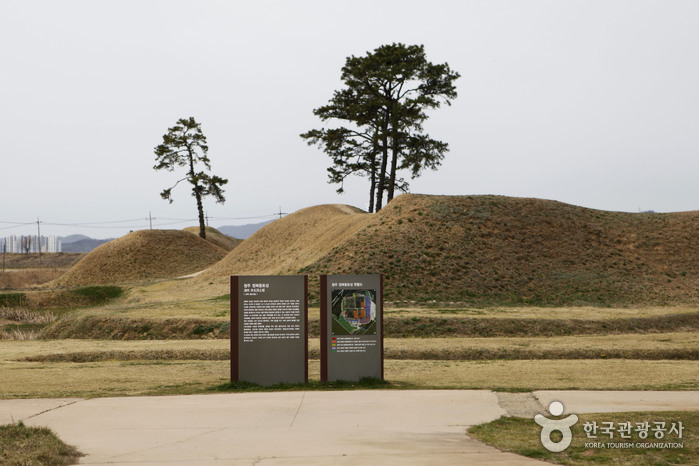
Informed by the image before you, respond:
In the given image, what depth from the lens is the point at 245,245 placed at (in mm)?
61562

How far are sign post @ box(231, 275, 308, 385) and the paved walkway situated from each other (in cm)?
116

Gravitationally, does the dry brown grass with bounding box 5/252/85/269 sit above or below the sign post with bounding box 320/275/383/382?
above

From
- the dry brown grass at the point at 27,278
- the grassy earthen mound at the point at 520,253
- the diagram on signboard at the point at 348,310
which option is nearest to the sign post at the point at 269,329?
the diagram on signboard at the point at 348,310

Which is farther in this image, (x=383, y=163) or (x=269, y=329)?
(x=383, y=163)

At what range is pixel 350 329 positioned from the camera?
46.8 feet

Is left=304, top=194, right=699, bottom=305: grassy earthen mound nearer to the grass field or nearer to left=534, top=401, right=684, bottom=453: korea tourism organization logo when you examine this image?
the grass field

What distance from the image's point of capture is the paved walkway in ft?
27.5

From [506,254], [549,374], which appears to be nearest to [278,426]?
[549,374]

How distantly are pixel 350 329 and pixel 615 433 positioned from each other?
6.22 meters

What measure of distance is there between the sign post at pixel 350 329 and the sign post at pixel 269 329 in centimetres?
47

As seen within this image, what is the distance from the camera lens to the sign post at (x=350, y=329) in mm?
14219

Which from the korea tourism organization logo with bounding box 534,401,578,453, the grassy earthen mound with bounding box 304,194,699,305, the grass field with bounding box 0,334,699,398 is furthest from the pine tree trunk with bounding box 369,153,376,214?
the korea tourism organization logo with bounding box 534,401,578,453

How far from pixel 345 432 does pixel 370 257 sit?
3004 centimetres

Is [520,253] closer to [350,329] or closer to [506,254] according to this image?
[506,254]
